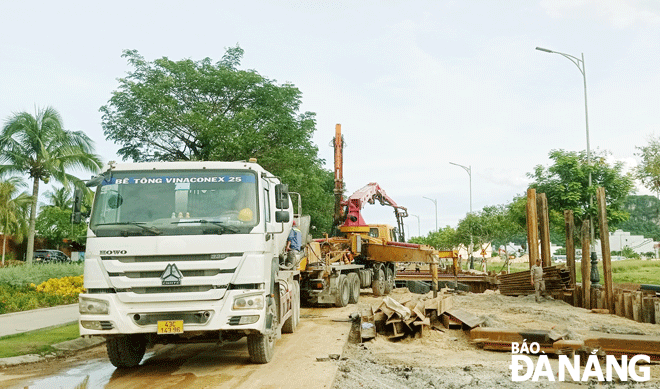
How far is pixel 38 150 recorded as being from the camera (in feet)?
92.5

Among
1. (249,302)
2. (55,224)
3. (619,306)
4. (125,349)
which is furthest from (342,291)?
(55,224)

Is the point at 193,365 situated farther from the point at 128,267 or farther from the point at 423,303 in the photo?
the point at 423,303

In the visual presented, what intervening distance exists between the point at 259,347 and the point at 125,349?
6.55ft

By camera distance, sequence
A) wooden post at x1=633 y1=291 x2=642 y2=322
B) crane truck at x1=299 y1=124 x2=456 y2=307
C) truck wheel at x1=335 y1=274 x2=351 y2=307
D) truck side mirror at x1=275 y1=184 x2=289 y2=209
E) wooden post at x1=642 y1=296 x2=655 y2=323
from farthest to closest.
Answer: truck wheel at x1=335 y1=274 x2=351 y2=307 → crane truck at x1=299 y1=124 x2=456 y2=307 → wooden post at x1=633 y1=291 x2=642 y2=322 → wooden post at x1=642 y1=296 x2=655 y2=323 → truck side mirror at x1=275 y1=184 x2=289 y2=209

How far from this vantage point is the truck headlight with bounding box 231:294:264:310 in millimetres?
8391

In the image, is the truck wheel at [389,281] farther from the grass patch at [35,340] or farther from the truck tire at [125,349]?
the truck tire at [125,349]

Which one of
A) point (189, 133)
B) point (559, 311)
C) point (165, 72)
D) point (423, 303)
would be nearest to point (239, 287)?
point (423, 303)

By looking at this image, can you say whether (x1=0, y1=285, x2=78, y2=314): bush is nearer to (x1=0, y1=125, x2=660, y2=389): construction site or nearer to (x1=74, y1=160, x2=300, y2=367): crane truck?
(x1=0, y1=125, x2=660, y2=389): construction site

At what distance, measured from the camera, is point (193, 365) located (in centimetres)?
956

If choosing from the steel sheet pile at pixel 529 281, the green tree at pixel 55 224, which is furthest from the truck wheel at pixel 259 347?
the green tree at pixel 55 224

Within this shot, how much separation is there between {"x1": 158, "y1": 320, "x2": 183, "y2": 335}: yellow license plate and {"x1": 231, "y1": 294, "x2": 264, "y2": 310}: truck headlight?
2.43 feet

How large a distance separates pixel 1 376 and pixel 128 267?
273 centimetres

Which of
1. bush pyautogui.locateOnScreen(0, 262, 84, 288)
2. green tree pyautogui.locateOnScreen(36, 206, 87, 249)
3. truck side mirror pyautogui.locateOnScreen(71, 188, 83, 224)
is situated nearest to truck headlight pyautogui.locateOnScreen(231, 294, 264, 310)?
truck side mirror pyautogui.locateOnScreen(71, 188, 83, 224)

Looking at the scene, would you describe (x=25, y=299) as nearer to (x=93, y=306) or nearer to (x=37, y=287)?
(x=37, y=287)
